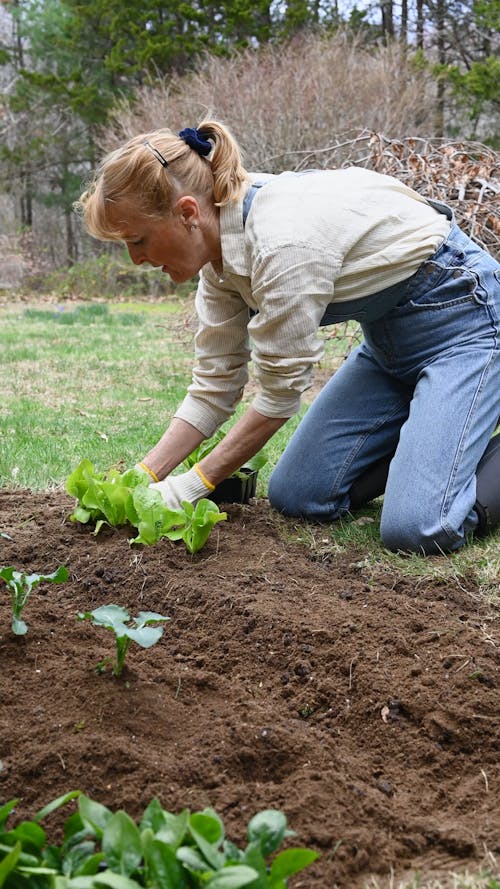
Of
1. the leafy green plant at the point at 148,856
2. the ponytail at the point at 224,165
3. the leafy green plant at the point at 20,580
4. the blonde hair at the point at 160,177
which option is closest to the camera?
the leafy green plant at the point at 148,856

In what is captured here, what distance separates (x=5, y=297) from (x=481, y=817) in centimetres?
1368

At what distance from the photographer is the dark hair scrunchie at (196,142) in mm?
2340

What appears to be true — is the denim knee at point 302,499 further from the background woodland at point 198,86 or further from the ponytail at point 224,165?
the background woodland at point 198,86

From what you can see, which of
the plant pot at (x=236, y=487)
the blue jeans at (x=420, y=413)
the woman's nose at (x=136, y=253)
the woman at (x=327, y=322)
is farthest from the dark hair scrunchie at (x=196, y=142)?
the plant pot at (x=236, y=487)

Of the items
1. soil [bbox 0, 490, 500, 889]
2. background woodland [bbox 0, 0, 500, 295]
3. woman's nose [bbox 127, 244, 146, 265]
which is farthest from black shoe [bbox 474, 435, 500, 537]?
background woodland [bbox 0, 0, 500, 295]

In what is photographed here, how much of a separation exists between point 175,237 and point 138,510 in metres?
0.77

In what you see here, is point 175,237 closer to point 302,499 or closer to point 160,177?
point 160,177

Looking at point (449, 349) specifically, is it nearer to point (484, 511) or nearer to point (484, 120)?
point (484, 511)

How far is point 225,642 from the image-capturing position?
2006 mm

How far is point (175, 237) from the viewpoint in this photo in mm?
2326

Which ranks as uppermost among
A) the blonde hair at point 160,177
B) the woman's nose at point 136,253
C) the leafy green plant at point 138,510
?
the blonde hair at point 160,177

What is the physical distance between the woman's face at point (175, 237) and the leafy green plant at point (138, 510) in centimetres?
62

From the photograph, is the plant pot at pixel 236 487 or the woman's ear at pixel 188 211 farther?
the plant pot at pixel 236 487

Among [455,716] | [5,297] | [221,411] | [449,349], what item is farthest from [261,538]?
[5,297]
